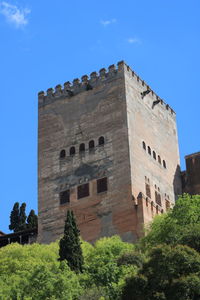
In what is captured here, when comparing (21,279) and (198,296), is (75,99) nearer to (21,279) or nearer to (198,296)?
(21,279)

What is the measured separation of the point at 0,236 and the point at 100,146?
1307 centimetres

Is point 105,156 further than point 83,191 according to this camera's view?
Yes

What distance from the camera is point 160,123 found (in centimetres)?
8419

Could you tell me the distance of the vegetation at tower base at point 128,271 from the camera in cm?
4378

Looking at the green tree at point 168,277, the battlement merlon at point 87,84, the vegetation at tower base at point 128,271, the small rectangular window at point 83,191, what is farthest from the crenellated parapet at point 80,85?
the green tree at point 168,277

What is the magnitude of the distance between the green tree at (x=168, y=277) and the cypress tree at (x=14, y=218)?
146ft

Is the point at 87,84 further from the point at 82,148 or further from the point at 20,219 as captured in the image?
the point at 20,219

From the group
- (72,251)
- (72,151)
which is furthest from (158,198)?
(72,251)

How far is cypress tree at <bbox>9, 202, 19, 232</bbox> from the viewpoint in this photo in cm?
8875

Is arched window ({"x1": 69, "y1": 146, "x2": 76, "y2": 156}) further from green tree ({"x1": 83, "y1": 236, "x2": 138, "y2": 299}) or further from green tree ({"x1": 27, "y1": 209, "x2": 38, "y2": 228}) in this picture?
green tree ({"x1": 83, "y1": 236, "x2": 138, "y2": 299})

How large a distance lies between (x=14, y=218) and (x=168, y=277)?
1862 inches

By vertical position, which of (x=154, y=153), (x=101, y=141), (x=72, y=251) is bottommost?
(x=72, y=251)

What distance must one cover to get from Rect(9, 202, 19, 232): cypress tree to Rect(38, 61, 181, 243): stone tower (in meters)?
10.3

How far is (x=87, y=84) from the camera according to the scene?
8250 centimetres
